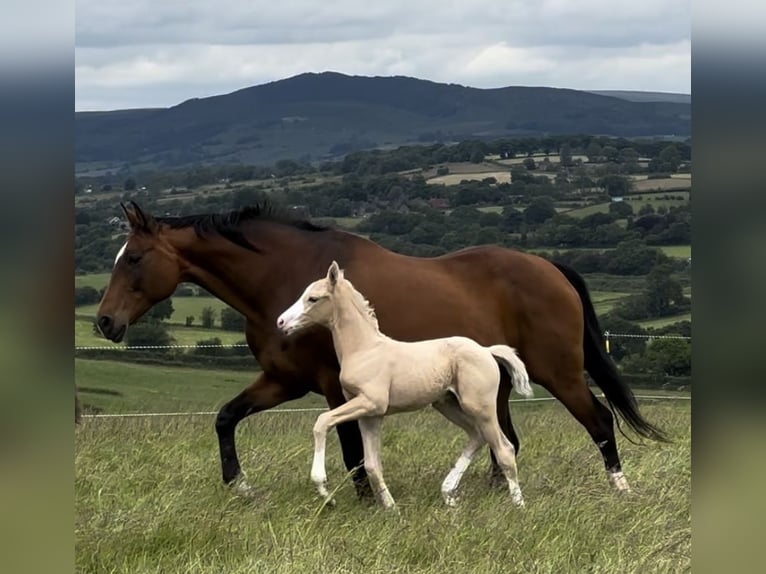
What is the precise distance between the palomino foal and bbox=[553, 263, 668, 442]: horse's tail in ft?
5.61

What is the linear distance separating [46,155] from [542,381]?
6.67 m

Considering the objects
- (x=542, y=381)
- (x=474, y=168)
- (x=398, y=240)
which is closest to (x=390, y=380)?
(x=542, y=381)

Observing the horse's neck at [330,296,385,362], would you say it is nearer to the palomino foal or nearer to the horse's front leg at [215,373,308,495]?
the palomino foal

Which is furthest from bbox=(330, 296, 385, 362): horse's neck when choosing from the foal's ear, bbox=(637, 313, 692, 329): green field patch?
bbox=(637, 313, 692, 329): green field patch

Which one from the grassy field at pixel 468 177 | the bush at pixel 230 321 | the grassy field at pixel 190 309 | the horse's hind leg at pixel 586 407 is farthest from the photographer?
the grassy field at pixel 468 177

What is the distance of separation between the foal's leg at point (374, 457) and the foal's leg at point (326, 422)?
15 cm

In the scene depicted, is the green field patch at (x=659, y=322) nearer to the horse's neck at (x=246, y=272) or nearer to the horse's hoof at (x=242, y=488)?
the horse's neck at (x=246, y=272)

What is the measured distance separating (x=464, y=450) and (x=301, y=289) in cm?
145

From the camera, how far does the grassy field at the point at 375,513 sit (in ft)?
15.8

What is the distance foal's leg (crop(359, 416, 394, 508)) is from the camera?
6141 mm

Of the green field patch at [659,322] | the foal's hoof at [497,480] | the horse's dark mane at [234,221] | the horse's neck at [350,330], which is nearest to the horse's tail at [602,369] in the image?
the foal's hoof at [497,480]

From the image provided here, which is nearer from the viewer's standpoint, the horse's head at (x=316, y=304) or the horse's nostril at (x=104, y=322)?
the horse's head at (x=316, y=304)

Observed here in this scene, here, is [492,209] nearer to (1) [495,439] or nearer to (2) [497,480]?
(2) [497,480]

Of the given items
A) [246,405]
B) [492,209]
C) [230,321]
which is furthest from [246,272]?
[492,209]
